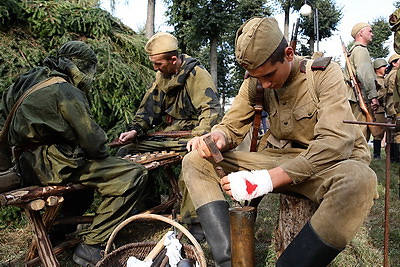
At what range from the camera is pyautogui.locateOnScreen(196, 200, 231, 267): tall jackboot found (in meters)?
2.13

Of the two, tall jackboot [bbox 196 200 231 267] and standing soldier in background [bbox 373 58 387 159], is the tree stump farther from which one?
standing soldier in background [bbox 373 58 387 159]

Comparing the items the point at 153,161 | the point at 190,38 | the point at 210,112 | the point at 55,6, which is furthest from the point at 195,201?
the point at 190,38

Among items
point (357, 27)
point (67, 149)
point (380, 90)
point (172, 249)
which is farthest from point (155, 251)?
point (380, 90)

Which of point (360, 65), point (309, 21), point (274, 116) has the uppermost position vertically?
point (309, 21)

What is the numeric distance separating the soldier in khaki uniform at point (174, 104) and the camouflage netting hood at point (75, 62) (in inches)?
39.5

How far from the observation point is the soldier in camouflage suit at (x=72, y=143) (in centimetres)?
275

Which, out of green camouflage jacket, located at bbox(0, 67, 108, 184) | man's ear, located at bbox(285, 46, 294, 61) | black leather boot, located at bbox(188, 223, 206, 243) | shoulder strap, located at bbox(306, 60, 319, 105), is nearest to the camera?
man's ear, located at bbox(285, 46, 294, 61)

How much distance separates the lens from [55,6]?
461cm

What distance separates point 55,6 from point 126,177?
9.17ft

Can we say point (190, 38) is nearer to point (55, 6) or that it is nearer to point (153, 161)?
point (55, 6)

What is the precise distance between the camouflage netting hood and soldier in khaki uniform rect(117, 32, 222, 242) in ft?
3.29

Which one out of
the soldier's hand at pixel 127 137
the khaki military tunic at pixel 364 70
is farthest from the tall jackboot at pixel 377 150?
the soldier's hand at pixel 127 137

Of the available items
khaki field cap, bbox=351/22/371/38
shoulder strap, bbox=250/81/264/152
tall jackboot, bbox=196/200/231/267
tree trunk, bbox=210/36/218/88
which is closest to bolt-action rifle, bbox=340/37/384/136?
khaki field cap, bbox=351/22/371/38

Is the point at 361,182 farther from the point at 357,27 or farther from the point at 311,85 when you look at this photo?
the point at 357,27
